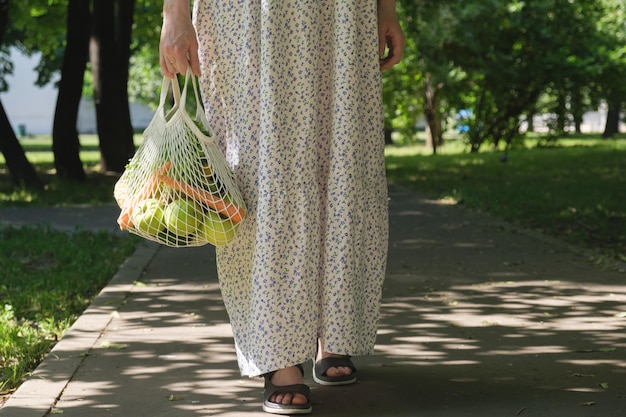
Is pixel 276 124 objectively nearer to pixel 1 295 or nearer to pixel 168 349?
pixel 168 349

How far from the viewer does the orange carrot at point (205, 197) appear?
3758 millimetres

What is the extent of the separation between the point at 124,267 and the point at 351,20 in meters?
4.18

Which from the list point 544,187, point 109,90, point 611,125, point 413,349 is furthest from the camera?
point 611,125

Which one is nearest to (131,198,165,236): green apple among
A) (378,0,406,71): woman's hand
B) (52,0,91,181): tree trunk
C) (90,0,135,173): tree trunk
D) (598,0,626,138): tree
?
(378,0,406,71): woman's hand

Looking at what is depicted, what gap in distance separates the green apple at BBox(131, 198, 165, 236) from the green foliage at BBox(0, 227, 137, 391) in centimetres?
125

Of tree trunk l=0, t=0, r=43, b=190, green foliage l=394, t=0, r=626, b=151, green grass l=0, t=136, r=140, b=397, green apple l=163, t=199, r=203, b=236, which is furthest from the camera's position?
green foliage l=394, t=0, r=626, b=151

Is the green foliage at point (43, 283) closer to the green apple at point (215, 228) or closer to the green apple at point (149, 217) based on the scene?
the green apple at point (149, 217)

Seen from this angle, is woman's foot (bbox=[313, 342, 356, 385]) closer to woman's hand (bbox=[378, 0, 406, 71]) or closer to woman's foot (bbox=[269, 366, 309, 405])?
→ woman's foot (bbox=[269, 366, 309, 405])

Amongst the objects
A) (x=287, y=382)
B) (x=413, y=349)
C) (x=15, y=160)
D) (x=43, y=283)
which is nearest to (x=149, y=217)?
(x=287, y=382)

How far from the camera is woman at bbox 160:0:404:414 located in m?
3.86

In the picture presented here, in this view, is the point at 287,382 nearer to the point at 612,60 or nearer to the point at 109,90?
the point at 109,90

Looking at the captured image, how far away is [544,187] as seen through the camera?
13.3 m

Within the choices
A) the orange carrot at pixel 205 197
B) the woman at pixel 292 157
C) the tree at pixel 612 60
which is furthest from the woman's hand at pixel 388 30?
the tree at pixel 612 60

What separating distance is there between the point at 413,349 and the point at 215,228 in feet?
5.30
